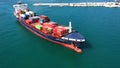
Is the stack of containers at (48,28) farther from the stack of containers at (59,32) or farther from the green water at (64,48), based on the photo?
the green water at (64,48)

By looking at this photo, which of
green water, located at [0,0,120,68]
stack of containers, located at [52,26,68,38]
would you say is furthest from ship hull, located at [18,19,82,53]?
stack of containers, located at [52,26,68,38]

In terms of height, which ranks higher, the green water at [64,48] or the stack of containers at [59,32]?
the stack of containers at [59,32]

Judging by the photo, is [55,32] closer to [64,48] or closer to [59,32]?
[59,32]

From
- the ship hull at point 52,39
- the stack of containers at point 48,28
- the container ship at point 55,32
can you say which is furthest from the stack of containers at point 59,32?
the stack of containers at point 48,28

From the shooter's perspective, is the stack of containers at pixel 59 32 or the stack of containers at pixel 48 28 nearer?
the stack of containers at pixel 59 32

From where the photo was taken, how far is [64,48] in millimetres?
57875

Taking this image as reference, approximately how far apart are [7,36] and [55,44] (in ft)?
68.1

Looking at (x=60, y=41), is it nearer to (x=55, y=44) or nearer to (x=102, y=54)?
(x=55, y=44)

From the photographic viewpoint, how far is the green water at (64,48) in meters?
49.5

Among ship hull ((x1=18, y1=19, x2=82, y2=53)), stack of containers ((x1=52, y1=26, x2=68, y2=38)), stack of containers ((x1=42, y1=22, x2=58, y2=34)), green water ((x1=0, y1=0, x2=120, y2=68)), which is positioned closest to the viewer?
green water ((x1=0, y1=0, x2=120, y2=68))

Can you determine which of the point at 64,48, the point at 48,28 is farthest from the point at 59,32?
the point at 48,28

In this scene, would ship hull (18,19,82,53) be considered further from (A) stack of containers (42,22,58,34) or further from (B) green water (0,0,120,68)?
(A) stack of containers (42,22,58,34)

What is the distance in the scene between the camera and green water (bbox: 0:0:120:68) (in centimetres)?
4947

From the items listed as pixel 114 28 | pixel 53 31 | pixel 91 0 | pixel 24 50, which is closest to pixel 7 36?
pixel 24 50
